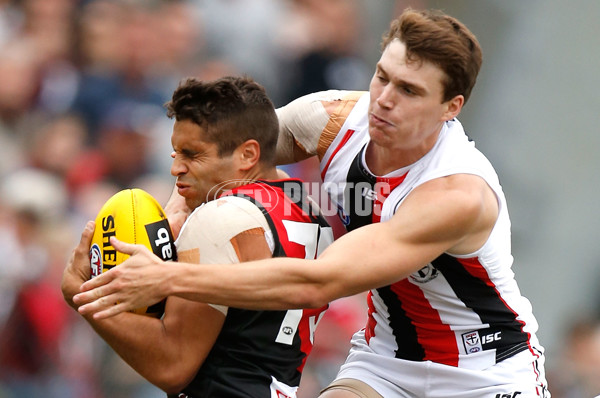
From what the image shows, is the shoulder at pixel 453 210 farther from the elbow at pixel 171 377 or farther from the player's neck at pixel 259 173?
the elbow at pixel 171 377

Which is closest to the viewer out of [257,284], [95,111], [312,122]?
[257,284]

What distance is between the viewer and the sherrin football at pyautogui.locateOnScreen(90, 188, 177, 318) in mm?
3535

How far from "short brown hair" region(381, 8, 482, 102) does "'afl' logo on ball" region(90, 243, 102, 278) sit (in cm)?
159

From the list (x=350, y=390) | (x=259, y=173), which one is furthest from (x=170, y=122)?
(x=350, y=390)

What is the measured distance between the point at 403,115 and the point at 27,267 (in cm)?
373

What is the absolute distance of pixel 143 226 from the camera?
3570mm

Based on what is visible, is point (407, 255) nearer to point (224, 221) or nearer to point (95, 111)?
point (224, 221)

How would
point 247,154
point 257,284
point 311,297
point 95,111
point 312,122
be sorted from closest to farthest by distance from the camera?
point 257,284
point 311,297
point 247,154
point 312,122
point 95,111

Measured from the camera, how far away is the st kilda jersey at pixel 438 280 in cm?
387

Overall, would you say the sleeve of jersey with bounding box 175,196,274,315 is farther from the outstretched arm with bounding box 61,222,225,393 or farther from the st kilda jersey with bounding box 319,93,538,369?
the st kilda jersey with bounding box 319,93,538,369

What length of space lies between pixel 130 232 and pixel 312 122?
126 centimetres

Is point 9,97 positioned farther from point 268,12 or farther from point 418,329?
point 418,329

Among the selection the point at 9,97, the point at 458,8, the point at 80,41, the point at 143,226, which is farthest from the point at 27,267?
the point at 458,8

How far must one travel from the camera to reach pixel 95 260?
3.58 meters
